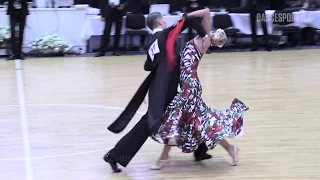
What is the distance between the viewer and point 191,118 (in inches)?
191

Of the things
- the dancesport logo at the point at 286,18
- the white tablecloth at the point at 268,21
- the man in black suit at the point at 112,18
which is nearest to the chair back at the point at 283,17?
the dancesport logo at the point at 286,18

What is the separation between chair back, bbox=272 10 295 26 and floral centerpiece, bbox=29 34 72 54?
4969 millimetres

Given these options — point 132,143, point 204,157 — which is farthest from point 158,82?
point 204,157

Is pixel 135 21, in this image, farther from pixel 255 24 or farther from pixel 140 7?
pixel 255 24

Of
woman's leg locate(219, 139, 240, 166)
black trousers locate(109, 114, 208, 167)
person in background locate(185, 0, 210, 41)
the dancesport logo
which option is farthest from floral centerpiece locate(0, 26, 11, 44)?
woman's leg locate(219, 139, 240, 166)

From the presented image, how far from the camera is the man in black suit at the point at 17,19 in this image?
1234cm

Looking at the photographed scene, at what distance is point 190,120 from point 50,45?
339 inches

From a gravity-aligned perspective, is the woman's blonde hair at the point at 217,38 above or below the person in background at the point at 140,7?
above

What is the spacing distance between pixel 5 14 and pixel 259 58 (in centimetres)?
590

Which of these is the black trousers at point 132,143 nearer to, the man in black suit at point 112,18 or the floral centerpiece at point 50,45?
the man in black suit at point 112,18

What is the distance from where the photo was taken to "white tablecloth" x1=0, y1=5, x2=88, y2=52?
13133 mm

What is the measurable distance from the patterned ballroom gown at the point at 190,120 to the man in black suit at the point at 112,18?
26.3 ft

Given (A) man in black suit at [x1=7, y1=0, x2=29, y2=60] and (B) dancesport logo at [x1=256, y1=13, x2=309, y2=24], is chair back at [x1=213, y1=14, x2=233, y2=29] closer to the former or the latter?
(B) dancesport logo at [x1=256, y1=13, x2=309, y2=24]

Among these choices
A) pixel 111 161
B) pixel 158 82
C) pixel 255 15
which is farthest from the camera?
pixel 255 15
